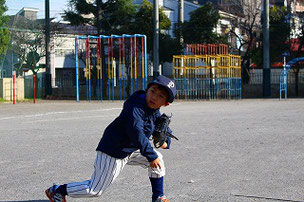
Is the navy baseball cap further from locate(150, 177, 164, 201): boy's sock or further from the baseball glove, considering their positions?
locate(150, 177, 164, 201): boy's sock

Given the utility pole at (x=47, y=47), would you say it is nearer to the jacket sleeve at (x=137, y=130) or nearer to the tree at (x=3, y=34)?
the tree at (x=3, y=34)

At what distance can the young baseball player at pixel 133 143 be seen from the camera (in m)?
4.34

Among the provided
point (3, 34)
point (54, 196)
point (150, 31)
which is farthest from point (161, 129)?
point (150, 31)

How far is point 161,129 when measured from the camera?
461 centimetres

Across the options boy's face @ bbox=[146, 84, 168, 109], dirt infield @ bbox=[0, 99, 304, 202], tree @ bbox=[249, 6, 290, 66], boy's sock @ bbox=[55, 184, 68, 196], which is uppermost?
tree @ bbox=[249, 6, 290, 66]

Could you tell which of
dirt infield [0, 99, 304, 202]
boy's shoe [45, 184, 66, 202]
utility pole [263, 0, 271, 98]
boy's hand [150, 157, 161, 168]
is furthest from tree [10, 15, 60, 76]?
boy's hand [150, 157, 161, 168]

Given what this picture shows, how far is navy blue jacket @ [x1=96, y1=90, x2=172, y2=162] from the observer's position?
4.31m

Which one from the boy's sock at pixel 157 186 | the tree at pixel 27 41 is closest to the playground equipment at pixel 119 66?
the tree at pixel 27 41

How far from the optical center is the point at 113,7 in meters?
32.2

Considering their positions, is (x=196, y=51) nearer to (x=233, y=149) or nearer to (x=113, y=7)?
(x=113, y=7)

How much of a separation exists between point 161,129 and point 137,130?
14.9 inches

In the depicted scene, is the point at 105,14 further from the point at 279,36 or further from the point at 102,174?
the point at 102,174

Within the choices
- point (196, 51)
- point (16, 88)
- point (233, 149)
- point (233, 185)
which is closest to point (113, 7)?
point (196, 51)

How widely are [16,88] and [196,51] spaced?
1075cm
